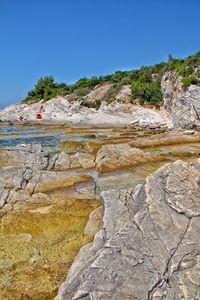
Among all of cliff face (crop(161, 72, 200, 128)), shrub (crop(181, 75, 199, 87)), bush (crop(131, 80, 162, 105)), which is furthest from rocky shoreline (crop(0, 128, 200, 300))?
bush (crop(131, 80, 162, 105))

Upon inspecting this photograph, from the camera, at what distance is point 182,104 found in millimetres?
49625

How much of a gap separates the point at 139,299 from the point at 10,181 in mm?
10824

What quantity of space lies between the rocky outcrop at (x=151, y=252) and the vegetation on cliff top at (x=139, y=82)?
140 ft

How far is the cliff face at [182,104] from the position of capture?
46.8 m

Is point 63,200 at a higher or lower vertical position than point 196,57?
lower

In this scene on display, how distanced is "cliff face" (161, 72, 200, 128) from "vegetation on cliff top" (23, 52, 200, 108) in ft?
5.57

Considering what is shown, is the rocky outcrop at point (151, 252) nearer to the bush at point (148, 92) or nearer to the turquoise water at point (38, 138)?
the turquoise water at point (38, 138)

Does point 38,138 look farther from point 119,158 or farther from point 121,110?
point 121,110

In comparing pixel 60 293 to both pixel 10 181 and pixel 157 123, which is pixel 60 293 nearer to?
pixel 10 181

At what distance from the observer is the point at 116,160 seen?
2325cm

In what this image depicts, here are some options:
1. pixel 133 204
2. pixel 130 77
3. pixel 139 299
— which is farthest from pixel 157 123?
pixel 139 299

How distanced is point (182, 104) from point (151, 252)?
43731mm

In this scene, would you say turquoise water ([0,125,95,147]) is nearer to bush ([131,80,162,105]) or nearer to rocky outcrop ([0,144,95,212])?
rocky outcrop ([0,144,95,212])

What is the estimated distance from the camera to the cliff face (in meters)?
46.8
